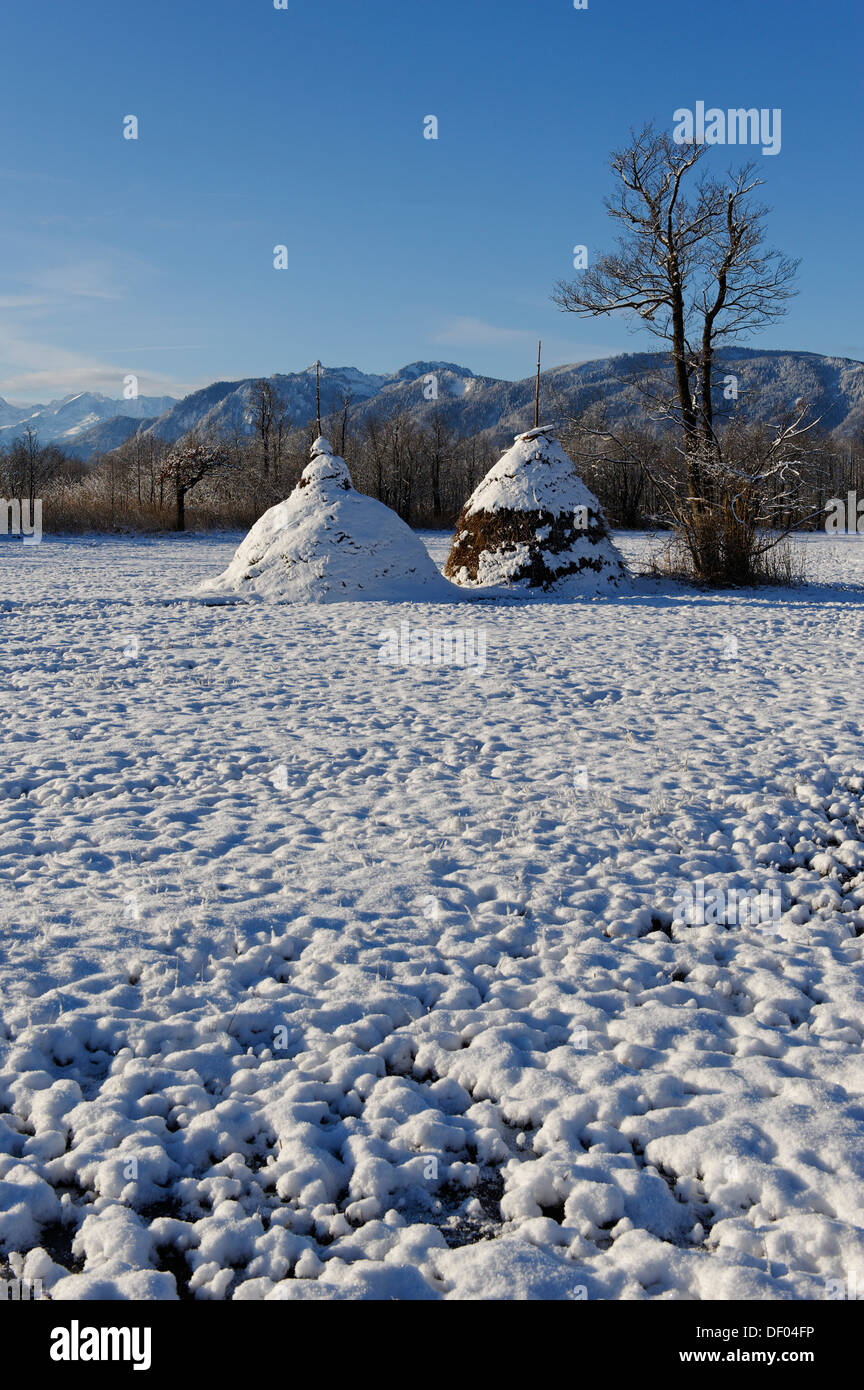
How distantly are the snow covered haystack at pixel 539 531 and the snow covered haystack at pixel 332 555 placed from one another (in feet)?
4.69

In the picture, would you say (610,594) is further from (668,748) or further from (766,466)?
(668,748)

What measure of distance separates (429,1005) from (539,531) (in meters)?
14.4

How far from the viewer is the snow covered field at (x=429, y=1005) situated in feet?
8.46

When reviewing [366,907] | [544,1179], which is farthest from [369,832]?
[544,1179]

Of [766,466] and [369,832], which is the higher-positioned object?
[766,466]

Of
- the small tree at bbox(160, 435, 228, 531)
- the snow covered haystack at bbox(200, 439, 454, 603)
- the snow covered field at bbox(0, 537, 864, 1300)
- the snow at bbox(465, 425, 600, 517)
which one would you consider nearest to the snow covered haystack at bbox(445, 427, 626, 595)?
the snow at bbox(465, 425, 600, 517)

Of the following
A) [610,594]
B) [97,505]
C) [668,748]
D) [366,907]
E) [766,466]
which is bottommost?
[366,907]

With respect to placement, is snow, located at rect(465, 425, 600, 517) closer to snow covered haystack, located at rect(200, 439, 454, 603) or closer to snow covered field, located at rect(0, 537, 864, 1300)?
snow covered haystack, located at rect(200, 439, 454, 603)

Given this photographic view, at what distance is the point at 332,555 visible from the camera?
52.4ft

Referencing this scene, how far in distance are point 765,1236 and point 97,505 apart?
3874 cm

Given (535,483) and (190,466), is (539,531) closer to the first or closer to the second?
(535,483)

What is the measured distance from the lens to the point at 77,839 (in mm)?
5191

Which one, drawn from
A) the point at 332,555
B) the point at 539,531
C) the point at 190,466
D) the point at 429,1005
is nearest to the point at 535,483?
the point at 539,531
